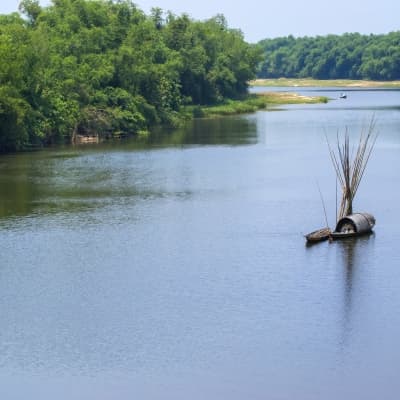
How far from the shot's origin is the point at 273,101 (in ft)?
565

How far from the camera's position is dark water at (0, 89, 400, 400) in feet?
102

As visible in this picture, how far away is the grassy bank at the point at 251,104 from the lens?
144 meters

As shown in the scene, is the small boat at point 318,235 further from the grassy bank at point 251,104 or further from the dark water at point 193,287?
the grassy bank at point 251,104

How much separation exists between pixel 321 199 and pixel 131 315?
84.9 feet

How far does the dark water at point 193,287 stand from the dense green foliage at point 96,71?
54.2ft

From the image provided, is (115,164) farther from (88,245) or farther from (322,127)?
(322,127)

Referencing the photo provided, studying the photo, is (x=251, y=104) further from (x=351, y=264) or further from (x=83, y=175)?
(x=351, y=264)

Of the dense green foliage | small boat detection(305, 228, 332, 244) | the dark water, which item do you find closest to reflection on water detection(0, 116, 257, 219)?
the dark water

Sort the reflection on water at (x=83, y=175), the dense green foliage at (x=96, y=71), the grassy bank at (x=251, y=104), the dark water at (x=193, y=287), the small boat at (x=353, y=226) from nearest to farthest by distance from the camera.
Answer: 1. the dark water at (x=193, y=287)
2. the small boat at (x=353, y=226)
3. the reflection on water at (x=83, y=175)
4. the dense green foliage at (x=96, y=71)
5. the grassy bank at (x=251, y=104)

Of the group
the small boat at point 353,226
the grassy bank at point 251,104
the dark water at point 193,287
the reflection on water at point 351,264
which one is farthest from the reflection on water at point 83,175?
the grassy bank at point 251,104

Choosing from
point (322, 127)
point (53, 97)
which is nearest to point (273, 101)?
point (322, 127)

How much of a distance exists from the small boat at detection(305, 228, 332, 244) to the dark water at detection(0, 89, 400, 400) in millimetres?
654

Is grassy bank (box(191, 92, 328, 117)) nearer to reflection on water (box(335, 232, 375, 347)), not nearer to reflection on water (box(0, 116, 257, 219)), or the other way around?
reflection on water (box(0, 116, 257, 219))

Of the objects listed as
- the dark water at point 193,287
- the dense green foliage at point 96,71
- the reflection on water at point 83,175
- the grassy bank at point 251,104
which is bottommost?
the dark water at point 193,287
